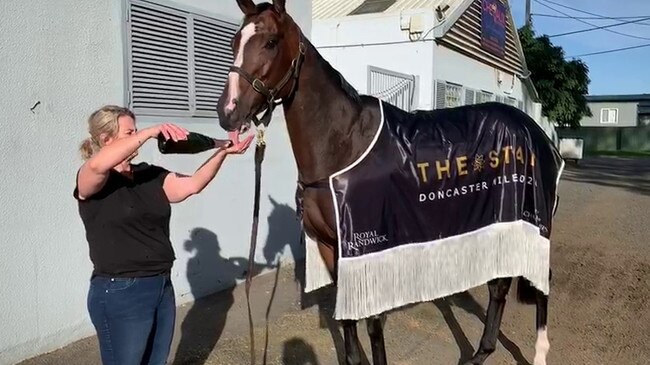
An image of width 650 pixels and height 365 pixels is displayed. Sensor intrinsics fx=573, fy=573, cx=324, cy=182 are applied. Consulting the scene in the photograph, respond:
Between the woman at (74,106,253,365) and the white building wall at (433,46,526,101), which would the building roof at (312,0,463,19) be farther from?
the woman at (74,106,253,365)

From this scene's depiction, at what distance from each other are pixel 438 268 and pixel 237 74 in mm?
1706

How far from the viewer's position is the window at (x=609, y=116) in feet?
173

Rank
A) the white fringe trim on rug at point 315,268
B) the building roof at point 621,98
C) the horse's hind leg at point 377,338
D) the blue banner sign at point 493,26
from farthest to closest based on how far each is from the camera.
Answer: the building roof at point 621,98
the blue banner sign at point 493,26
the white fringe trim on rug at point 315,268
the horse's hind leg at point 377,338

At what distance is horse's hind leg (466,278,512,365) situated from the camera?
13.1ft

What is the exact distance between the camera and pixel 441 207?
135 inches

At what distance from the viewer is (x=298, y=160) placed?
3.10 m

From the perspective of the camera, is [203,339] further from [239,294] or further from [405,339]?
[405,339]

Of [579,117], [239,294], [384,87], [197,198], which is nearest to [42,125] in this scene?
[197,198]

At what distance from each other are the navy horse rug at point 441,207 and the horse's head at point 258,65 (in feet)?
1.99

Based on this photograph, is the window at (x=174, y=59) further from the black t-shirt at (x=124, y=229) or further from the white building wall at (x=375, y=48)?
the white building wall at (x=375, y=48)

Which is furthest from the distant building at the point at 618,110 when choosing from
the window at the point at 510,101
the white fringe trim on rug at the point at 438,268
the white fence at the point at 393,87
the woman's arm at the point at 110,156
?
the woman's arm at the point at 110,156

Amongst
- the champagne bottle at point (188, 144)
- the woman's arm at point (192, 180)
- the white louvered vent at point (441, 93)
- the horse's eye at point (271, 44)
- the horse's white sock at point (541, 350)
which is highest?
the white louvered vent at point (441, 93)

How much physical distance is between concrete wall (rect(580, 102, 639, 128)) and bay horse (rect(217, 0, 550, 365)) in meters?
52.9

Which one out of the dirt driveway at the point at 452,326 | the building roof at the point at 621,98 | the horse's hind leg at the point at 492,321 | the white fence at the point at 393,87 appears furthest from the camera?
the building roof at the point at 621,98
